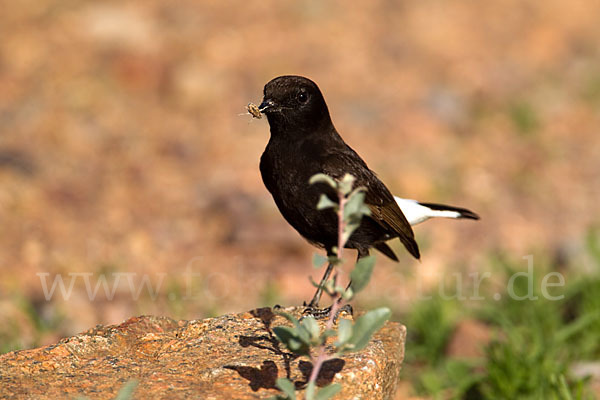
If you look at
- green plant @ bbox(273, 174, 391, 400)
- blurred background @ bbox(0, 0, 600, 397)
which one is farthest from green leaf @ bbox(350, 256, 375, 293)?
blurred background @ bbox(0, 0, 600, 397)

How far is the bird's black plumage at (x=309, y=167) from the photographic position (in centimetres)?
455

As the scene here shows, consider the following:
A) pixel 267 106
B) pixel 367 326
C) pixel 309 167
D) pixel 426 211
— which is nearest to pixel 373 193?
pixel 309 167

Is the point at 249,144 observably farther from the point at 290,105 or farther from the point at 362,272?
the point at 362,272

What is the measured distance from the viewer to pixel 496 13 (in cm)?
1328

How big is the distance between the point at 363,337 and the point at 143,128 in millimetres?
7531

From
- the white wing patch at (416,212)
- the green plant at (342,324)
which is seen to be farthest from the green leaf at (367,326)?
the white wing patch at (416,212)

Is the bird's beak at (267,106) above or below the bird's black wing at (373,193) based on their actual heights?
above

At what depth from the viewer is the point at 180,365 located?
3.52 metres

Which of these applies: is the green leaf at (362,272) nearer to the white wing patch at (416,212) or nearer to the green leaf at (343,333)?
the green leaf at (343,333)

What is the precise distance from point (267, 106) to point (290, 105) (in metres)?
0.16

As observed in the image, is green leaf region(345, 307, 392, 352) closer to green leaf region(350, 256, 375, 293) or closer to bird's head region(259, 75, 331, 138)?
green leaf region(350, 256, 375, 293)

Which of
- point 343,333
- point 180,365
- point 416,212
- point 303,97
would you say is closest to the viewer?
point 343,333

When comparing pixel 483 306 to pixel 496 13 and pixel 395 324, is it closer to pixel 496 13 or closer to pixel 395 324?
pixel 395 324

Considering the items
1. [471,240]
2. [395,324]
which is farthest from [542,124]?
[395,324]
